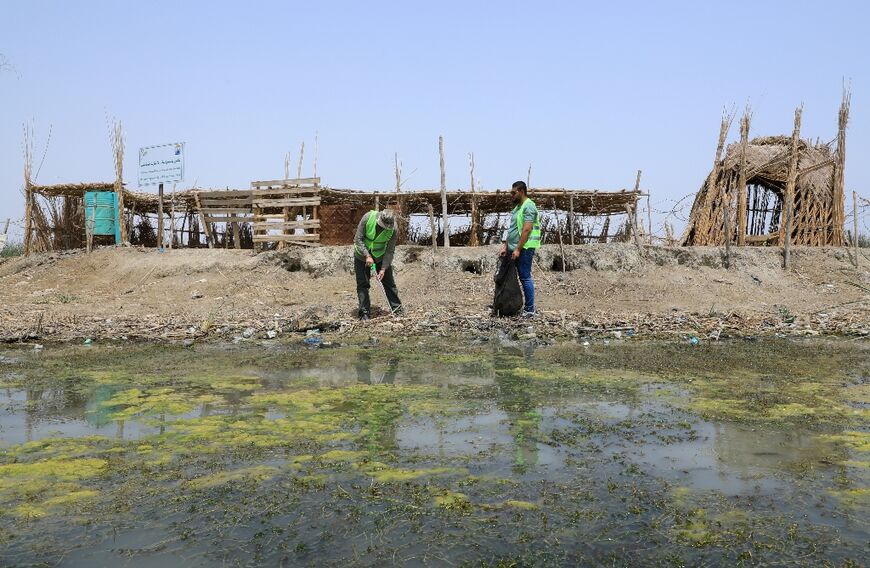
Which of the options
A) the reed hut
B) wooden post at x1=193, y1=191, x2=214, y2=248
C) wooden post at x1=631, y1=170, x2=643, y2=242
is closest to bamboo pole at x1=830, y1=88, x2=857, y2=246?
the reed hut

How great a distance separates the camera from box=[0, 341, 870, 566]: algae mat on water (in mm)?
2428

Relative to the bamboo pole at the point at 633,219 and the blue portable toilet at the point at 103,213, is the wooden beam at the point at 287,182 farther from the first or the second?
the bamboo pole at the point at 633,219

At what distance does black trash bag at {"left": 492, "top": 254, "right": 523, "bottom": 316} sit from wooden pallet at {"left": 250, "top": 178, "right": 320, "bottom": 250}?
25.6 ft

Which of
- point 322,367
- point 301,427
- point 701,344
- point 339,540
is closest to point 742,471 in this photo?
point 339,540

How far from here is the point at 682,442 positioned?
12.1ft

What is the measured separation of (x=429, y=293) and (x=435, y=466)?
30.4ft

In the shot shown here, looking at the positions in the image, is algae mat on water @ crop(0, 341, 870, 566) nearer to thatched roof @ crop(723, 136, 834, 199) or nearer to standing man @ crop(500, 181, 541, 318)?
standing man @ crop(500, 181, 541, 318)

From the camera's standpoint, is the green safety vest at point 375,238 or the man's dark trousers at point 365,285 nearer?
the green safety vest at point 375,238

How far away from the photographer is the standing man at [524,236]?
332 inches

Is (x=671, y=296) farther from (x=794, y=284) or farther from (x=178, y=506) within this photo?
(x=178, y=506)

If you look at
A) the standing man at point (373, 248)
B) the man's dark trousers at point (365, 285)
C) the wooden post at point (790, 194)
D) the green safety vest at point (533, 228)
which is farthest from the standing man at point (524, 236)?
the wooden post at point (790, 194)


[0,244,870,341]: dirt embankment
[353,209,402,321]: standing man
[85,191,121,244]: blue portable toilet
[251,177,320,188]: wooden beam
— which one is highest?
[251,177,320,188]: wooden beam

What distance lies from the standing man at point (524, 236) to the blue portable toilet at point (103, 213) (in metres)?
12.5

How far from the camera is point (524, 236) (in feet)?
27.7
